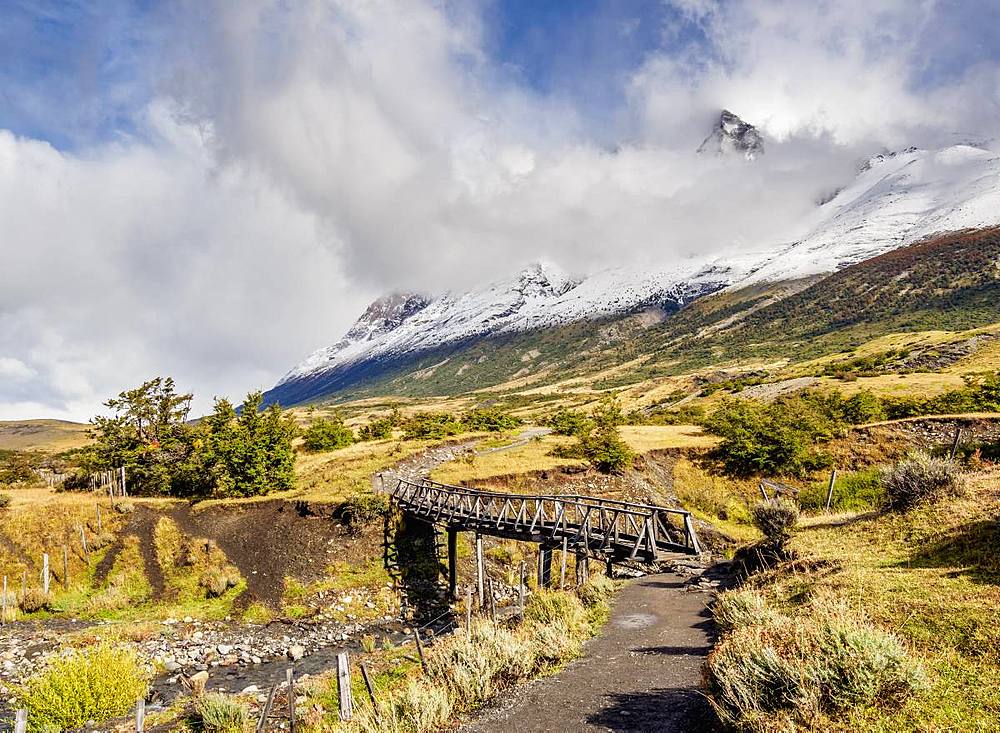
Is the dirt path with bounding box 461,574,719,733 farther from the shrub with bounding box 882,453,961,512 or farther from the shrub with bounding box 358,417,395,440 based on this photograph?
the shrub with bounding box 358,417,395,440

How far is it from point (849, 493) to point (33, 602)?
4781 cm

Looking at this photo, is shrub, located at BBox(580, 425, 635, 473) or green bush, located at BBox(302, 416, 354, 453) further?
green bush, located at BBox(302, 416, 354, 453)

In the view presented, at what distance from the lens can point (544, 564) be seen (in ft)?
90.2

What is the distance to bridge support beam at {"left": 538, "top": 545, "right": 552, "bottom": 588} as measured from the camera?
2586 centimetres

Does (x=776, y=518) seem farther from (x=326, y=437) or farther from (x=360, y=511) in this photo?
(x=326, y=437)

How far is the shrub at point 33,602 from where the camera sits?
28.2 m

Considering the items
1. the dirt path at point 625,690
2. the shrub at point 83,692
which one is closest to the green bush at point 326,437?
the shrub at point 83,692

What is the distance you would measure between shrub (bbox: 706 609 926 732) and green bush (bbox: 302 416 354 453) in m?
51.4

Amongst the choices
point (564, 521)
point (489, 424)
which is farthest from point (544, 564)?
point (489, 424)

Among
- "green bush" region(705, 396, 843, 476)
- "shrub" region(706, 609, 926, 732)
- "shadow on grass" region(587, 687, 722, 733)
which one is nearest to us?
"shrub" region(706, 609, 926, 732)

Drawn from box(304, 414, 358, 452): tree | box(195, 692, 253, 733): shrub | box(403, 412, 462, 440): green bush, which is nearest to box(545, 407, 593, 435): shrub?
box(403, 412, 462, 440): green bush

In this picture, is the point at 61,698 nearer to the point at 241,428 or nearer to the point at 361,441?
the point at 241,428

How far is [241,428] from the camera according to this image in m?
44.9

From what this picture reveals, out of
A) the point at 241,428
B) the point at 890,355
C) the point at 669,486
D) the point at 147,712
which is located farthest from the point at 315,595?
the point at 890,355
